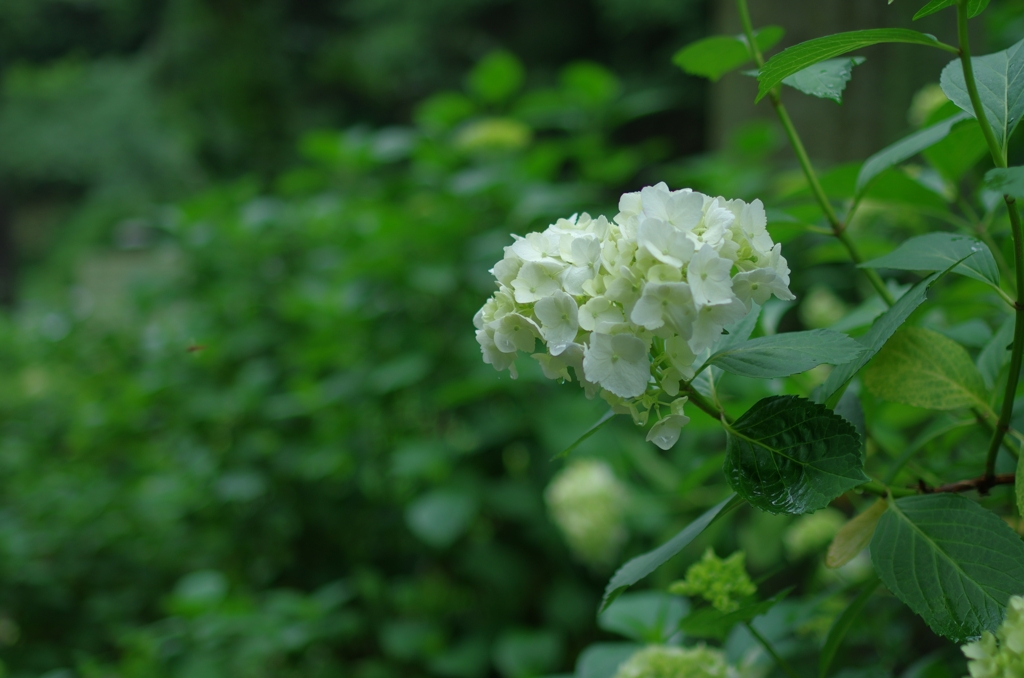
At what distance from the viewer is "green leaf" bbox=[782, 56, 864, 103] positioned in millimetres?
439

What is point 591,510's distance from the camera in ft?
3.98

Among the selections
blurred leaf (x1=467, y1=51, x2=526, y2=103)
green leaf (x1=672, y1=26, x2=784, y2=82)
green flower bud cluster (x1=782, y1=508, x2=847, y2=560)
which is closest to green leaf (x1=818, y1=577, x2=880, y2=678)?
green leaf (x1=672, y1=26, x2=784, y2=82)

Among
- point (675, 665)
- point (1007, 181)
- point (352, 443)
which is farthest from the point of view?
point (352, 443)

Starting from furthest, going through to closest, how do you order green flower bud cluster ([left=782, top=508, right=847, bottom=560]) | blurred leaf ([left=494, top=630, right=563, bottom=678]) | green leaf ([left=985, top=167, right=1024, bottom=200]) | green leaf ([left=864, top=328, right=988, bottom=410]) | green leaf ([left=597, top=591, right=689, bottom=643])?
blurred leaf ([left=494, top=630, right=563, bottom=678])
green flower bud cluster ([left=782, top=508, right=847, bottom=560])
green leaf ([left=597, top=591, right=689, bottom=643])
green leaf ([left=864, top=328, right=988, bottom=410])
green leaf ([left=985, top=167, right=1024, bottom=200])

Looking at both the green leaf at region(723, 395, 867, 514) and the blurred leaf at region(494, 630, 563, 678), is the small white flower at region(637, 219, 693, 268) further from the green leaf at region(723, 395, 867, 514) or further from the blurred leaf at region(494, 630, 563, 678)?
the blurred leaf at region(494, 630, 563, 678)

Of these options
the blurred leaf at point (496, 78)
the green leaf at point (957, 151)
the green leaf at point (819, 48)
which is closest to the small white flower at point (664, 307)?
the green leaf at point (819, 48)

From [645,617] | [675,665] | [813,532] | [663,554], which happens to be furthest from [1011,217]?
[813,532]

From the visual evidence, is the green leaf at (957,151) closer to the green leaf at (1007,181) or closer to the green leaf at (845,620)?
the green leaf at (1007,181)

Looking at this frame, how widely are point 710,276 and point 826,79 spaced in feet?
0.66

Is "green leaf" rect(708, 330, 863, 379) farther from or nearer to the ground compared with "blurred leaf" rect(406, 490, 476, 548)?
farther from the ground

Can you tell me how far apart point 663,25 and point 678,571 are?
19.8ft

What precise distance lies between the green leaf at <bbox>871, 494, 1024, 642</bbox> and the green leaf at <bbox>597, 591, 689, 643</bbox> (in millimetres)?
306

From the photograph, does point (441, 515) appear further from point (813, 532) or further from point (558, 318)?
point (558, 318)

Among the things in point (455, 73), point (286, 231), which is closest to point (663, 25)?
point (455, 73)
